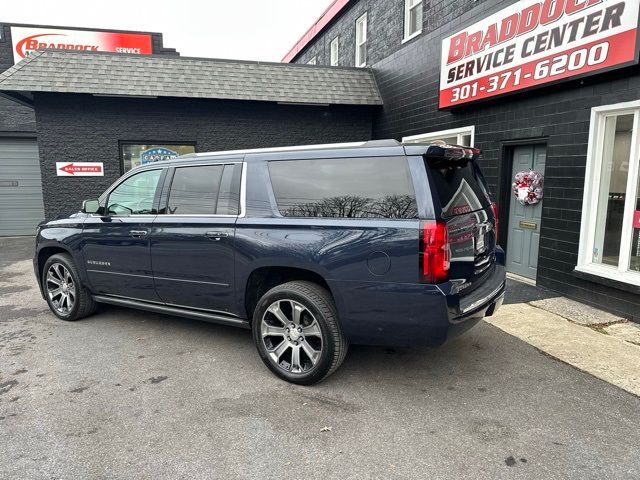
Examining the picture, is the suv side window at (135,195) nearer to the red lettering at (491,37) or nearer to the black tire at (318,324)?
the black tire at (318,324)

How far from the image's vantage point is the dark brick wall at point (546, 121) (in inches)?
212

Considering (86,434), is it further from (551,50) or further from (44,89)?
(44,89)

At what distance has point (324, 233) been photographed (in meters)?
3.40

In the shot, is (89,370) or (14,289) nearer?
(89,370)

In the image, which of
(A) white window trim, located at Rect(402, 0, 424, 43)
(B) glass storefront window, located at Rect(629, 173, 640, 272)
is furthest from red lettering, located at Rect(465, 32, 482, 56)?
(B) glass storefront window, located at Rect(629, 173, 640, 272)

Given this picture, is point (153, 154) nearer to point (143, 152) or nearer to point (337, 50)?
point (143, 152)

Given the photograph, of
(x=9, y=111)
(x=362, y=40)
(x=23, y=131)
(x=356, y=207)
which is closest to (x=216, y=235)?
(x=356, y=207)

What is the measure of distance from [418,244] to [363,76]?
29.8 feet

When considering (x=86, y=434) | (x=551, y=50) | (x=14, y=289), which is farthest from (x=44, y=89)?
(x=551, y=50)

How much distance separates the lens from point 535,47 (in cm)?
597

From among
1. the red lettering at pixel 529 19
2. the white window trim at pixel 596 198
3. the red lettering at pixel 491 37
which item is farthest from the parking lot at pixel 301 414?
the red lettering at pixel 491 37

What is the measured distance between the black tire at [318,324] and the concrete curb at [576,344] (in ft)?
7.12

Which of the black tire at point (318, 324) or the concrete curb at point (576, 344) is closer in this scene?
the black tire at point (318, 324)

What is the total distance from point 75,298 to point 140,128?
6.12 metres
